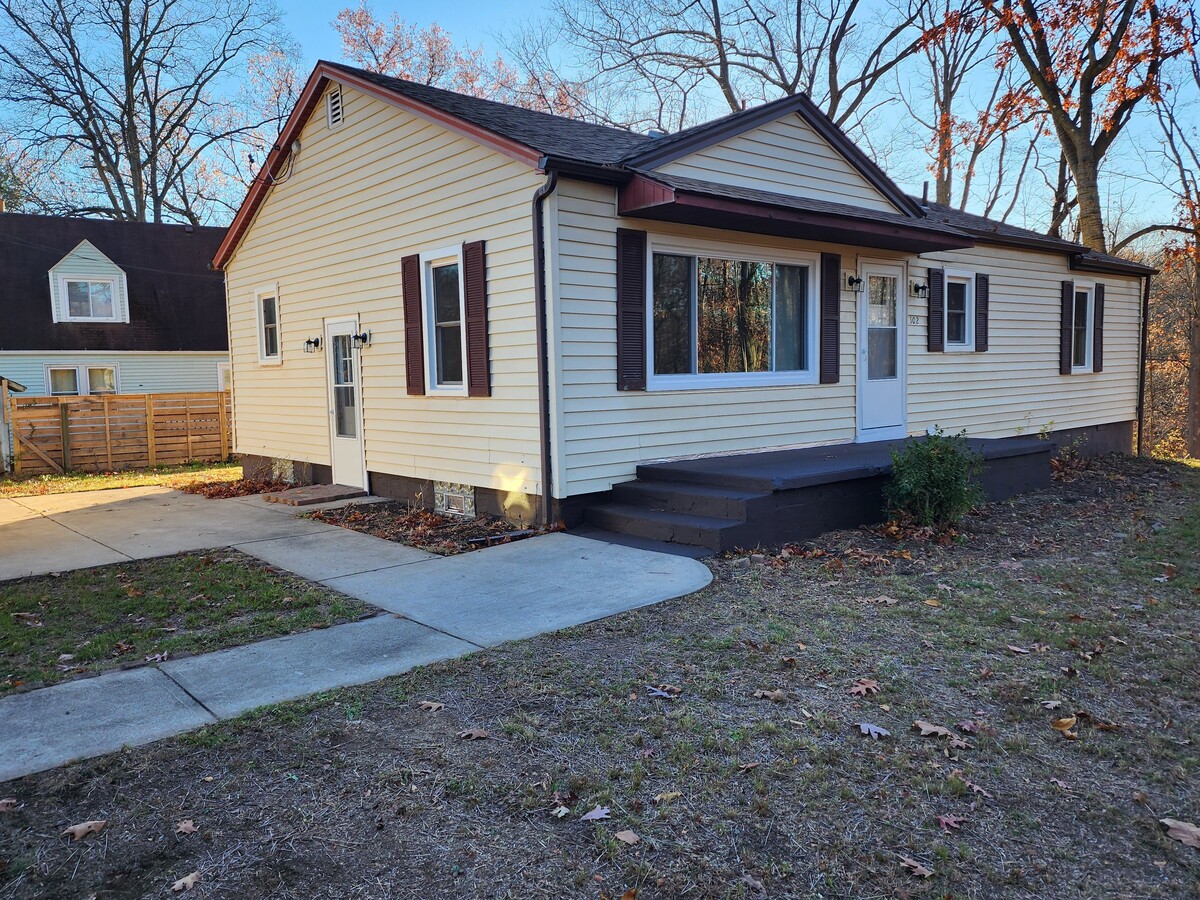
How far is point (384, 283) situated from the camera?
10.1 metres

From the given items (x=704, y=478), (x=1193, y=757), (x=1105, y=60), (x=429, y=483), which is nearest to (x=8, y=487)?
(x=429, y=483)

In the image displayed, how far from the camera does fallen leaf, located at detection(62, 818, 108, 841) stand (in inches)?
117

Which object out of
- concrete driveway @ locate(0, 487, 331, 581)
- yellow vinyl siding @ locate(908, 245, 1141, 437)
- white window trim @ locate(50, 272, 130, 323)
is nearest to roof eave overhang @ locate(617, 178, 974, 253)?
yellow vinyl siding @ locate(908, 245, 1141, 437)

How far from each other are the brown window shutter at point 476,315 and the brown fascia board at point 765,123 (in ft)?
5.97

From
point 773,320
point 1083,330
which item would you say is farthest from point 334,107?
point 1083,330

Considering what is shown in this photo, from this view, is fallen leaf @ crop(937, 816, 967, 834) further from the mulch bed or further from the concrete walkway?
the mulch bed

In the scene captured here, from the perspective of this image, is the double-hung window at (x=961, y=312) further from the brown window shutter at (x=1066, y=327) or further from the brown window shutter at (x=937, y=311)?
the brown window shutter at (x=1066, y=327)

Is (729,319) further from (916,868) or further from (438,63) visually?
(438,63)

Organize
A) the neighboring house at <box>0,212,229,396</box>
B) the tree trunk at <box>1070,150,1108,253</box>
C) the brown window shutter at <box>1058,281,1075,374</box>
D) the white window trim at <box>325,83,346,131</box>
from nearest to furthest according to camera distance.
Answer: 1. the white window trim at <box>325,83,346,131</box>
2. the brown window shutter at <box>1058,281,1075,374</box>
3. the tree trunk at <box>1070,150,1108,253</box>
4. the neighboring house at <box>0,212,229,396</box>

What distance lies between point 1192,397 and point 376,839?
83.9ft

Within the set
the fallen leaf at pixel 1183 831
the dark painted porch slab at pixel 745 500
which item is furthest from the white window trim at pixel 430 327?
the fallen leaf at pixel 1183 831

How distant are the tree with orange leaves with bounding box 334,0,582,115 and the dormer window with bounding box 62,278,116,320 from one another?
10.5m

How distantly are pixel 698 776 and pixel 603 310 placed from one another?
5423 mm

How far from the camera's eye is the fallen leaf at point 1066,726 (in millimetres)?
3712
